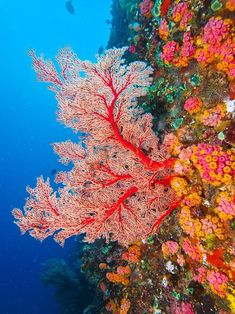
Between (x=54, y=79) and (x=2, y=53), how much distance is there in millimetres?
106376

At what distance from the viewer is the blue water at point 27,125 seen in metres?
24.2

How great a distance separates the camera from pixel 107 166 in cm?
358

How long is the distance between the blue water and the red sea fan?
93 cm

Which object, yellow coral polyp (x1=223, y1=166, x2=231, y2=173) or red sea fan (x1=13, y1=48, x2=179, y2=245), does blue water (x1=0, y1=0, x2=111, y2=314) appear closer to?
red sea fan (x1=13, y1=48, x2=179, y2=245)

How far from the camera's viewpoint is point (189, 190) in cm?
350

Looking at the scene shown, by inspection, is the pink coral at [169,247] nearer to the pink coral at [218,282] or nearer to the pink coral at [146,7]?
the pink coral at [218,282]

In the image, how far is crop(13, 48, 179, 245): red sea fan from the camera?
3.24 m

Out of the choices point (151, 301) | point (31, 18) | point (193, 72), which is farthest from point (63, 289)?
point (31, 18)

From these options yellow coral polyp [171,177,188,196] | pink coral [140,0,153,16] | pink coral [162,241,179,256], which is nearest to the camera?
yellow coral polyp [171,177,188,196]

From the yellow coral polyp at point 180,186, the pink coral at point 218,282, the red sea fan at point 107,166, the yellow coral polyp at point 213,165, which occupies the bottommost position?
the pink coral at point 218,282

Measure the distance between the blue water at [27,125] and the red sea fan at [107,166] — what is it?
929 mm

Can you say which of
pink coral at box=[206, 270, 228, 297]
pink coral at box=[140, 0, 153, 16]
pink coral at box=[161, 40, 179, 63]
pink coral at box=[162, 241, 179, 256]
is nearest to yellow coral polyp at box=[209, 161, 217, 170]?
pink coral at box=[206, 270, 228, 297]

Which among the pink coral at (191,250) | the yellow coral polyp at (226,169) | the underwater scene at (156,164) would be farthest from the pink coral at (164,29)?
the pink coral at (191,250)

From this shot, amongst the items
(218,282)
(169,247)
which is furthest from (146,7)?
(218,282)
